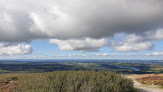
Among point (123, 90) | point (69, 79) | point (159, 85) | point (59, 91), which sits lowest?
point (159, 85)

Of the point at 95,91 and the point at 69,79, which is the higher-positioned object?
the point at 69,79

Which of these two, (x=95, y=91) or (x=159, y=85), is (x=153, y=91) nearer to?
(x=159, y=85)

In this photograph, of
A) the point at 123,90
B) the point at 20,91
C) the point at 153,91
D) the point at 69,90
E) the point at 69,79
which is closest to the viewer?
the point at 69,90

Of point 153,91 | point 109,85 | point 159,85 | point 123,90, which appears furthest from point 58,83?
point 159,85

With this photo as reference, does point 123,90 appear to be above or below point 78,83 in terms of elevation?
below

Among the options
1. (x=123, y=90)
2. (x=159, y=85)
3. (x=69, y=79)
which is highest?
(x=69, y=79)

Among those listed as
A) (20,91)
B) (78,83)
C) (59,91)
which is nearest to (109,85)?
(78,83)

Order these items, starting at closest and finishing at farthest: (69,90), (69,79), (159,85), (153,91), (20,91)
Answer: (69,90), (20,91), (69,79), (153,91), (159,85)

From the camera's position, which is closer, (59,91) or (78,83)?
(59,91)

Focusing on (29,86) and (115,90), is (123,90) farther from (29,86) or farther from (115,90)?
(29,86)
